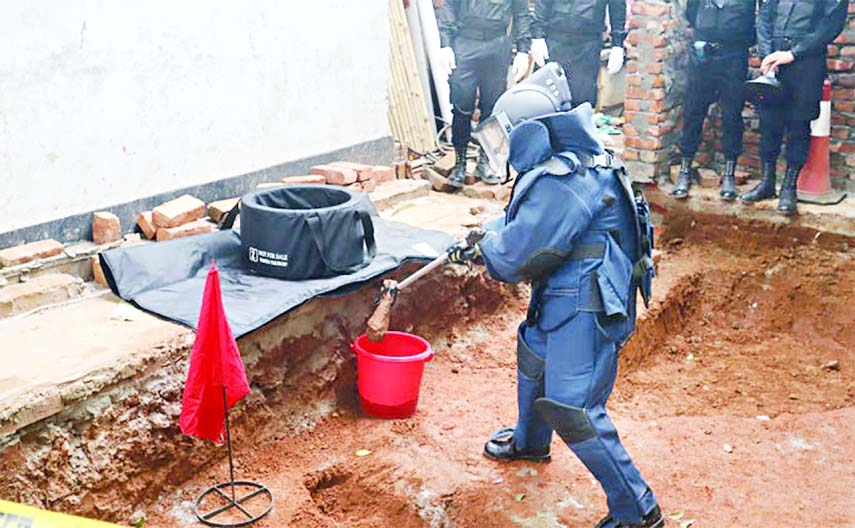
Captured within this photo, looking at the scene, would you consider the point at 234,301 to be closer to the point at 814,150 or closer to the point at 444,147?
the point at 444,147

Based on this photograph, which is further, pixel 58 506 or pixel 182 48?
pixel 182 48

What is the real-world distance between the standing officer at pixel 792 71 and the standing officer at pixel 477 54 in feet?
5.73

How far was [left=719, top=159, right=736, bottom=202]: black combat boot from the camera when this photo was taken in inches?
248

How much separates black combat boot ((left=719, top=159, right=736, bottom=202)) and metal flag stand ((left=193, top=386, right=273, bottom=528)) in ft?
13.4

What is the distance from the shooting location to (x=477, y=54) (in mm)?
6465

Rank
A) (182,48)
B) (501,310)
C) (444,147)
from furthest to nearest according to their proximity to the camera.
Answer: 1. (444,147)
2. (501,310)
3. (182,48)

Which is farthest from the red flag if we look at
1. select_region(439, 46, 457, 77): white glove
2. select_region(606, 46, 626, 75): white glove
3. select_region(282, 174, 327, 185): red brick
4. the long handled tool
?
select_region(606, 46, 626, 75): white glove

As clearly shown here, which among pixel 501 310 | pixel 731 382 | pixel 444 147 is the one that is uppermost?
pixel 444 147

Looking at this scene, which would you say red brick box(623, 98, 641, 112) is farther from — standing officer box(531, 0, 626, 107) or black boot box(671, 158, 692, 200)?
standing officer box(531, 0, 626, 107)

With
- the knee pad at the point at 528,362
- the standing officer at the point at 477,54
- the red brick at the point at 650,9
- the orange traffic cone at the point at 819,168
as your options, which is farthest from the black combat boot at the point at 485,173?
the knee pad at the point at 528,362

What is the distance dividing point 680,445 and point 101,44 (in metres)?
3.49

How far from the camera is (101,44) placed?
178 inches

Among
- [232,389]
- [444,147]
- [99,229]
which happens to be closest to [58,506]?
[232,389]

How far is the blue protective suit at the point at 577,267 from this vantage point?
3279 mm
